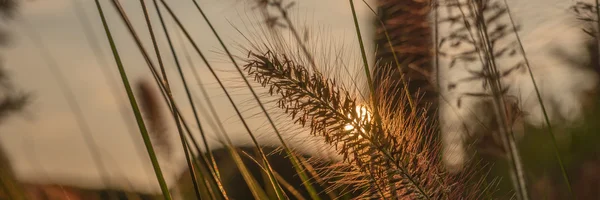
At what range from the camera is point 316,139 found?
42.1 inches

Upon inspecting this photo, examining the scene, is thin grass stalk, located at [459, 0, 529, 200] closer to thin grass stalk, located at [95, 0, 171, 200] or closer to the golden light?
the golden light

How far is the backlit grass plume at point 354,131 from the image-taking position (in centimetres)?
91

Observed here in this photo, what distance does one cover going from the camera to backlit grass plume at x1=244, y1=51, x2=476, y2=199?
2.99ft

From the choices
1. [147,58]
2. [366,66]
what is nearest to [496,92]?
[366,66]

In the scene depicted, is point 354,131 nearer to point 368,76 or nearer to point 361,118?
point 361,118

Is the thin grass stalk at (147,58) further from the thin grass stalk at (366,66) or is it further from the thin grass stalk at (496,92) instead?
the thin grass stalk at (496,92)

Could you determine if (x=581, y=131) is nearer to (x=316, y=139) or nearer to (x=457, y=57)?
(x=457, y=57)

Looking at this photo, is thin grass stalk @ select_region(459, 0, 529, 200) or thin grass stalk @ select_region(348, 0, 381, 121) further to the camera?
thin grass stalk @ select_region(459, 0, 529, 200)

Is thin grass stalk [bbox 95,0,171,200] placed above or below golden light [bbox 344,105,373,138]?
above

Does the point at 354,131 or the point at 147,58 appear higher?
the point at 147,58

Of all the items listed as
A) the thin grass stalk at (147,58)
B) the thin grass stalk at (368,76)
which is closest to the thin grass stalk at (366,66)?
the thin grass stalk at (368,76)

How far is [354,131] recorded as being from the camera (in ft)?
3.07

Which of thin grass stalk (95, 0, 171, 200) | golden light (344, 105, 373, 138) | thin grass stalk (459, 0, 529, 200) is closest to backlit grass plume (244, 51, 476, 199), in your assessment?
golden light (344, 105, 373, 138)

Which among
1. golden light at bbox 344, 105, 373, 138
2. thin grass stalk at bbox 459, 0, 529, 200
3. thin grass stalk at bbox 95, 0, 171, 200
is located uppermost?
thin grass stalk at bbox 95, 0, 171, 200
